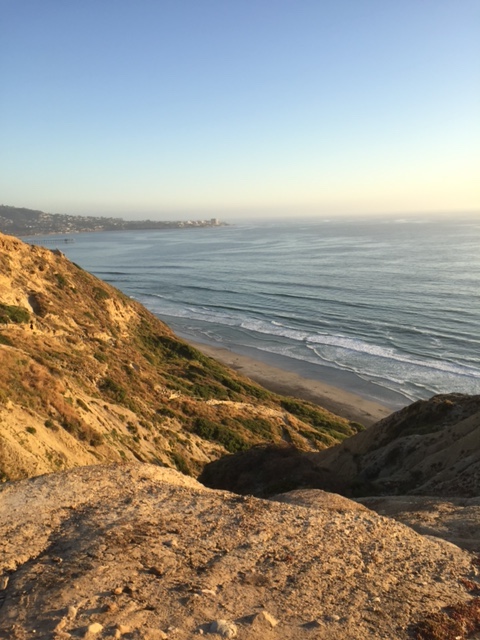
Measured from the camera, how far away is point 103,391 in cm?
2662

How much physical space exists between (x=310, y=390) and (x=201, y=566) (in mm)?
40555

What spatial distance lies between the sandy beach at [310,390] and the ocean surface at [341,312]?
1793 mm

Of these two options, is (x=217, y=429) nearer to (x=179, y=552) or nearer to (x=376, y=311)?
(x=179, y=552)

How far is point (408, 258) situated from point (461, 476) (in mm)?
122468

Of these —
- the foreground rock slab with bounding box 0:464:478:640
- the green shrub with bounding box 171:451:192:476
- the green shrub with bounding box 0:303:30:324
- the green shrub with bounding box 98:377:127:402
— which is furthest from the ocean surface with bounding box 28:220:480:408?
the foreground rock slab with bounding box 0:464:478:640

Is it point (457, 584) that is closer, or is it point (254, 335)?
point (457, 584)

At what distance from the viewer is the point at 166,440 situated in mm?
25375

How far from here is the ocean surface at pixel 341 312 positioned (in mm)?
54594

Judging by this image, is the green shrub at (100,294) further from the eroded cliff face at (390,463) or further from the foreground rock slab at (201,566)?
the foreground rock slab at (201,566)

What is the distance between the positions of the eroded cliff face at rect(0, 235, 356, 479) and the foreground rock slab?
359 centimetres

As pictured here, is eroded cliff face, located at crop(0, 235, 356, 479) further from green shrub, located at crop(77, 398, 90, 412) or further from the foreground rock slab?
the foreground rock slab

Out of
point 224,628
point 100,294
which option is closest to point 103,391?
point 100,294

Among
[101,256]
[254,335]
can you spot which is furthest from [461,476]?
[101,256]

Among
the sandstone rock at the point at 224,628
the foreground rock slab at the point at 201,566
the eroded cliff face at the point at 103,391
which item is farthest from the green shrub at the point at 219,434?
the sandstone rock at the point at 224,628
